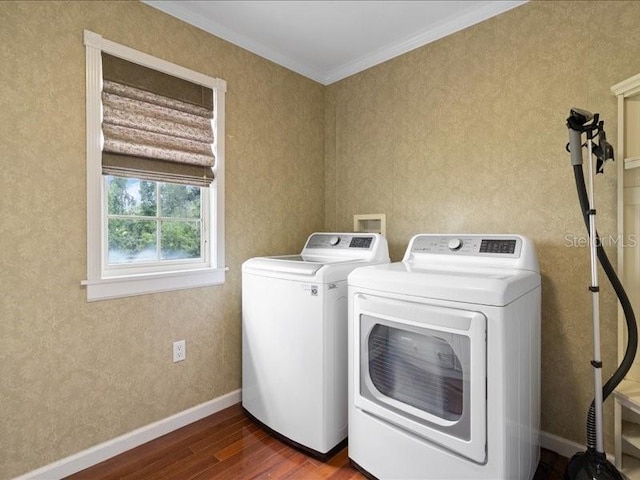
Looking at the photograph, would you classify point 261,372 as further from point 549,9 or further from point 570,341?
point 549,9

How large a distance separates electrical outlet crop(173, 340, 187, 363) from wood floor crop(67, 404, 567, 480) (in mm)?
411

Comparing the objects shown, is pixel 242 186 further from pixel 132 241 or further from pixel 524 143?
pixel 524 143

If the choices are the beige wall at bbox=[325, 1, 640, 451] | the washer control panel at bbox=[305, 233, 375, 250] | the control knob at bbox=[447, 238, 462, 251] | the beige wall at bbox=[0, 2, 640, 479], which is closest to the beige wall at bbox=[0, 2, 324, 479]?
the beige wall at bbox=[0, 2, 640, 479]

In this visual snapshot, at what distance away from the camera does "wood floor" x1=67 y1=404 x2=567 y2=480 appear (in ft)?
5.44

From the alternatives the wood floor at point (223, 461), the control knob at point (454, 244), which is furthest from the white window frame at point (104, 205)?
the control knob at point (454, 244)

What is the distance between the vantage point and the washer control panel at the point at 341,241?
2209 millimetres

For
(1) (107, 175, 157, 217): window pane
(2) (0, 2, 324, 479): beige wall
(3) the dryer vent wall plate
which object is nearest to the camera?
(2) (0, 2, 324, 479): beige wall

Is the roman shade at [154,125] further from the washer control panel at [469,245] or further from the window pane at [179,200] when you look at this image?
the washer control panel at [469,245]

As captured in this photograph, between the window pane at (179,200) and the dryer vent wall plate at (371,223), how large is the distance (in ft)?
3.81

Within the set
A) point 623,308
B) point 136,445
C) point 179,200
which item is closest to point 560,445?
point 623,308

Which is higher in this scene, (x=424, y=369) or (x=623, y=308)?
(x=623, y=308)

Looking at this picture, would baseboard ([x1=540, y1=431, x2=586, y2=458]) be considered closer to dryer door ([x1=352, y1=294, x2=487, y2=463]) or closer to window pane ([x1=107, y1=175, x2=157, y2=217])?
dryer door ([x1=352, y1=294, x2=487, y2=463])

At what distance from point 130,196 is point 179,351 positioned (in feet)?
3.04

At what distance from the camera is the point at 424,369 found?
4.72 ft
